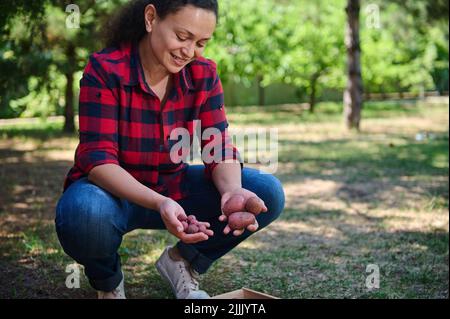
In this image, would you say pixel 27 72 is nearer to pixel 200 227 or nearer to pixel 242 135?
pixel 200 227

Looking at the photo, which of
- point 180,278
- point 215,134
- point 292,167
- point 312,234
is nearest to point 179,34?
point 215,134

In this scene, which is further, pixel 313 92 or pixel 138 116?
pixel 313 92

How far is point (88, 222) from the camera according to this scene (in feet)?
5.57

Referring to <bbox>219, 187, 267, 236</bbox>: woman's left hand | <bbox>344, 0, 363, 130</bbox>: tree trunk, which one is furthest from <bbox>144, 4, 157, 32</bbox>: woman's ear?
<bbox>344, 0, 363, 130</bbox>: tree trunk

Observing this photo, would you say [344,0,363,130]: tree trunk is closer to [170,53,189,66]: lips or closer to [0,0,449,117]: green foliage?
[0,0,449,117]: green foliage

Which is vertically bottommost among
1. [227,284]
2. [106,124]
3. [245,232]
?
[227,284]

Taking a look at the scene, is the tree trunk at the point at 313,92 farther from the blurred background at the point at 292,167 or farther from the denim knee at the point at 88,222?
the denim knee at the point at 88,222

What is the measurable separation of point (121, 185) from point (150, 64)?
0.42 m

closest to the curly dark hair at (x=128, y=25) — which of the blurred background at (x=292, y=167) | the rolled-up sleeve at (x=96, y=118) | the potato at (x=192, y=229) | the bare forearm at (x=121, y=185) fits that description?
the rolled-up sleeve at (x=96, y=118)

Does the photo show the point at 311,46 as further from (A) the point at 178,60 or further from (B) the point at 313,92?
(A) the point at 178,60

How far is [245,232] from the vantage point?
200cm

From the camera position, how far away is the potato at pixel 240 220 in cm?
175
